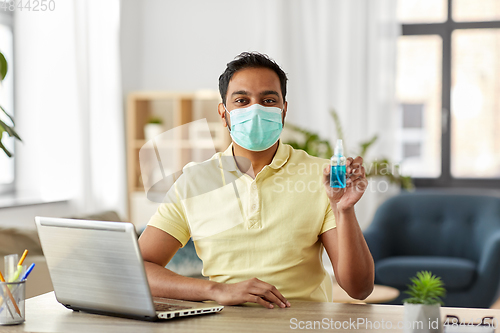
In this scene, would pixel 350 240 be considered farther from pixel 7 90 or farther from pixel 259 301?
pixel 7 90

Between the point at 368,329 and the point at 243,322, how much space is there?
0.22m

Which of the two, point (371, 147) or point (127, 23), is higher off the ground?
point (127, 23)

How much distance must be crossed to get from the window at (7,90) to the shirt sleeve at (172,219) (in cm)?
257

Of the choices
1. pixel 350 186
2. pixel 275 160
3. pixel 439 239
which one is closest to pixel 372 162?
pixel 439 239

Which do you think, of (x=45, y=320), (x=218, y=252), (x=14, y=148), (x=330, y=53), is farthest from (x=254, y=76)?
(x=330, y=53)

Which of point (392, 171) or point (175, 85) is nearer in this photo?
point (392, 171)

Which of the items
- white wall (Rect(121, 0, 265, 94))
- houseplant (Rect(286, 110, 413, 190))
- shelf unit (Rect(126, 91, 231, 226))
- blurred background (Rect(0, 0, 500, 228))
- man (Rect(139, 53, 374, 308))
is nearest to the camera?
man (Rect(139, 53, 374, 308))

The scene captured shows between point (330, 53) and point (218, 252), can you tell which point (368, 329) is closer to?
point (218, 252)

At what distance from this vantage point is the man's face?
4.54ft

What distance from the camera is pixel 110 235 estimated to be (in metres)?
0.97

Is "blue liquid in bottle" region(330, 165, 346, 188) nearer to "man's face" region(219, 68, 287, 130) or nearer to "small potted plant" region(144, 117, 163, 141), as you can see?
"man's face" region(219, 68, 287, 130)

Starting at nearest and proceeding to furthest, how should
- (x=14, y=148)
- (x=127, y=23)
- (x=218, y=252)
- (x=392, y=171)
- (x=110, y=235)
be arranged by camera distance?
(x=110, y=235)
(x=218, y=252)
(x=14, y=148)
(x=392, y=171)
(x=127, y=23)

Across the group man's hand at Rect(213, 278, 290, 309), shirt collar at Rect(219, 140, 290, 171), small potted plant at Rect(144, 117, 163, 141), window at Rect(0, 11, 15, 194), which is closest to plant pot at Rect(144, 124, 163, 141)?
small potted plant at Rect(144, 117, 163, 141)

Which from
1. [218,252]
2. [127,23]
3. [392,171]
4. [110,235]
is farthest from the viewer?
[127,23]
